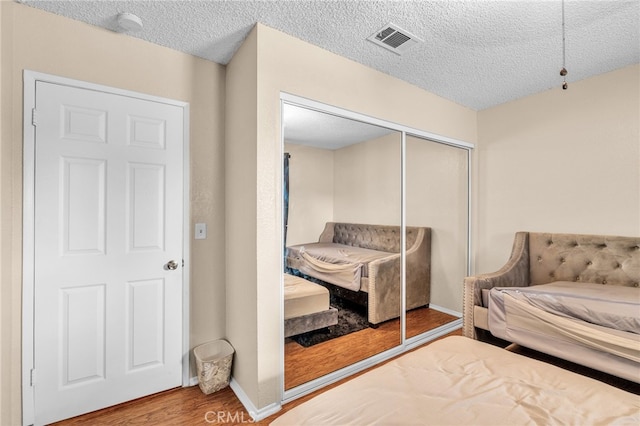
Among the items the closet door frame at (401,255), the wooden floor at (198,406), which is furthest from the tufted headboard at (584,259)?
the wooden floor at (198,406)

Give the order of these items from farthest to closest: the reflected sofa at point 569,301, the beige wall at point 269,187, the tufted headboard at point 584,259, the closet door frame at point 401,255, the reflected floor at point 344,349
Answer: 1. the tufted headboard at point 584,259
2. the reflected floor at point 344,349
3. the closet door frame at point 401,255
4. the beige wall at point 269,187
5. the reflected sofa at point 569,301

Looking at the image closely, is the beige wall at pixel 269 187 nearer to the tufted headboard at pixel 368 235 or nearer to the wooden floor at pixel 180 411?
the wooden floor at pixel 180 411

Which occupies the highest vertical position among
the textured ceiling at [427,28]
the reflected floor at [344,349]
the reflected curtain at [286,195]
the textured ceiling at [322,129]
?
the textured ceiling at [427,28]

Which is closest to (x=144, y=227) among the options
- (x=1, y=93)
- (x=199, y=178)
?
(x=199, y=178)

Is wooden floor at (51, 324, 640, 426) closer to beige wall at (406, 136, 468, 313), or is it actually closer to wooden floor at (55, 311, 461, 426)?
wooden floor at (55, 311, 461, 426)

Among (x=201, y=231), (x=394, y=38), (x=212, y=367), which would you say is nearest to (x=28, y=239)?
(x=201, y=231)

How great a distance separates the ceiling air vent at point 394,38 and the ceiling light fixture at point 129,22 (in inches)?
58.3

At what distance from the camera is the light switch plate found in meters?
2.21

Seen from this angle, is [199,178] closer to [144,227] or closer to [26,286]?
[144,227]

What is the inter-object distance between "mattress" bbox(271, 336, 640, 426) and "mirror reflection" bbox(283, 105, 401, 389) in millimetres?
958

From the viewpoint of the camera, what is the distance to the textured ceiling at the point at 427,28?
1696 millimetres

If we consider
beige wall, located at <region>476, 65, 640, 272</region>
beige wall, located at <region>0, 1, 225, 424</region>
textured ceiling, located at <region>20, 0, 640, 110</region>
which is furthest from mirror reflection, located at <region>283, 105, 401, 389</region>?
beige wall, located at <region>476, 65, 640, 272</region>

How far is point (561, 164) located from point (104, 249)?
3884mm

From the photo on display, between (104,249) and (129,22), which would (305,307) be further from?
(129,22)
